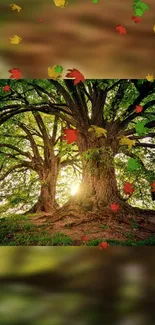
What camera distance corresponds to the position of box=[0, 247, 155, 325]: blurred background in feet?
5.35

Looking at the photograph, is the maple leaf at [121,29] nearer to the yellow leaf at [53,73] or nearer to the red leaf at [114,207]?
the yellow leaf at [53,73]

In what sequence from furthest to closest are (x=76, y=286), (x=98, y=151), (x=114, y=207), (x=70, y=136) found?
(x=114, y=207)
(x=98, y=151)
(x=70, y=136)
(x=76, y=286)

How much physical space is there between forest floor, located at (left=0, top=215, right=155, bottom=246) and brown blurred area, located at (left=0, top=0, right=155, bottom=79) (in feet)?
7.98

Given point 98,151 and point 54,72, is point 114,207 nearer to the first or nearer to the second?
point 98,151

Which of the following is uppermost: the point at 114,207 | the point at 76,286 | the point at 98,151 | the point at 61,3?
the point at 61,3

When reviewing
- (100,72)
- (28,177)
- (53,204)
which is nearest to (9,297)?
(100,72)

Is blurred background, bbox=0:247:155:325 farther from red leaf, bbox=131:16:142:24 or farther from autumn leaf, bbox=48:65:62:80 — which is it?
red leaf, bbox=131:16:142:24

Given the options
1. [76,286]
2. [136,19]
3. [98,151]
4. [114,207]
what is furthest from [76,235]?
[136,19]

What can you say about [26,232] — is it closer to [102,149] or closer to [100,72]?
[102,149]

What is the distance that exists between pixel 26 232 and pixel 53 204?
1.09 metres

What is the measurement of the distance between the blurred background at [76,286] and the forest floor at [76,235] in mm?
2051

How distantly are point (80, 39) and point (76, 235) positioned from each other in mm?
2602

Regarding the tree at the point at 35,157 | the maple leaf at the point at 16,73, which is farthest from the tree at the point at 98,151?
the maple leaf at the point at 16,73

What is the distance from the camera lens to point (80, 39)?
6.39 feet
